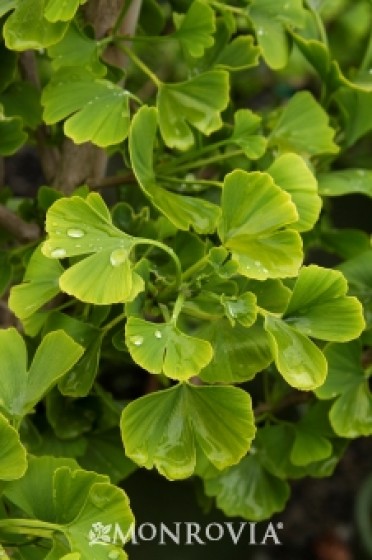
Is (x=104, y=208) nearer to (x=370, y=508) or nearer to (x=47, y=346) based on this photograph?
(x=47, y=346)

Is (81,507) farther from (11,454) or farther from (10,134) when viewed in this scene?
(10,134)

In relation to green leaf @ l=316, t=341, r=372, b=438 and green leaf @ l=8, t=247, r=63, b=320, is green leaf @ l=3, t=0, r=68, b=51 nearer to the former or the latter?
green leaf @ l=8, t=247, r=63, b=320

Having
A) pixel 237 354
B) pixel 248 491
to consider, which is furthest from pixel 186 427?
pixel 248 491

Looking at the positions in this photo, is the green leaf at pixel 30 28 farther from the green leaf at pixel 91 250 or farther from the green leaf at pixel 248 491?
the green leaf at pixel 248 491

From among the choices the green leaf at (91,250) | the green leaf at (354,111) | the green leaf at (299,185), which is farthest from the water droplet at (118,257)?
the green leaf at (354,111)

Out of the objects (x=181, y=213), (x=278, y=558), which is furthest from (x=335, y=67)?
(x=278, y=558)

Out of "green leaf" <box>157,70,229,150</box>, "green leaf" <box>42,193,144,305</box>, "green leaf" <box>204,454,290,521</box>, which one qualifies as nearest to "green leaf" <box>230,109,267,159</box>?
"green leaf" <box>157,70,229,150</box>
